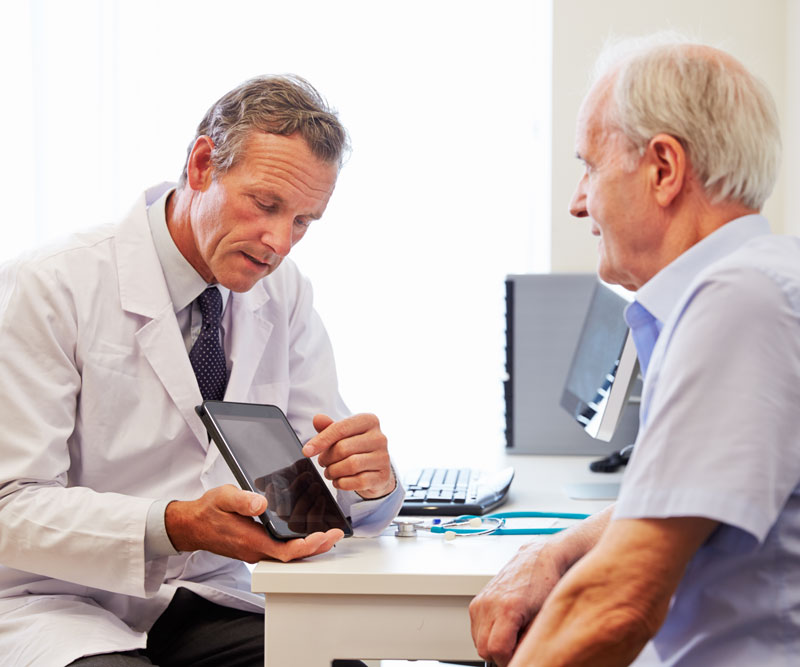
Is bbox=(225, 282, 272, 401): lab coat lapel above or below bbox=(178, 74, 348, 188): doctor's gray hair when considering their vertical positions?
below

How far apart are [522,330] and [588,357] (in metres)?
0.45

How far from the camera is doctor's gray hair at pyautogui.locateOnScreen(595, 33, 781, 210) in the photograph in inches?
33.9

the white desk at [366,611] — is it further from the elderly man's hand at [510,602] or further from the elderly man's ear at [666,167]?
the elderly man's ear at [666,167]

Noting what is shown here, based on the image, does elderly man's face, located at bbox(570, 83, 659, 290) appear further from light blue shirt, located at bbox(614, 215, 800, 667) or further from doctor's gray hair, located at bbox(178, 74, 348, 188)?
doctor's gray hair, located at bbox(178, 74, 348, 188)

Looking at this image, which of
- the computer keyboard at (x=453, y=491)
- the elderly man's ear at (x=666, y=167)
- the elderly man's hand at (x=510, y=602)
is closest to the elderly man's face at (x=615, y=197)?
the elderly man's ear at (x=666, y=167)

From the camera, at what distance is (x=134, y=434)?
4.27 feet

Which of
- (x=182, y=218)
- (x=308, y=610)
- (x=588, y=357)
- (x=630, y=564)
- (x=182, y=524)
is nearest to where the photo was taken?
(x=630, y=564)

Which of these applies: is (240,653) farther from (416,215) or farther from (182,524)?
(416,215)

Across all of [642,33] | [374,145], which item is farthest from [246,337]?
[642,33]

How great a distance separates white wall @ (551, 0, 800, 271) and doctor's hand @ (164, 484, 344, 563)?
68.0 inches

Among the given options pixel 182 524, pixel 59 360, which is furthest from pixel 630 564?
pixel 59 360

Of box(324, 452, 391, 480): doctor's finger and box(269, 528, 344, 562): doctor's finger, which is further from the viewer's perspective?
box(324, 452, 391, 480): doctor's finger

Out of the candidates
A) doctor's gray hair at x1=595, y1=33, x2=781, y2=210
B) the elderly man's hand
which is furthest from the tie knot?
doctor's gray hair at x1=595, y1=33, x2=781, y2=210

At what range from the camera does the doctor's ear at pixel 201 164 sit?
1371mm
